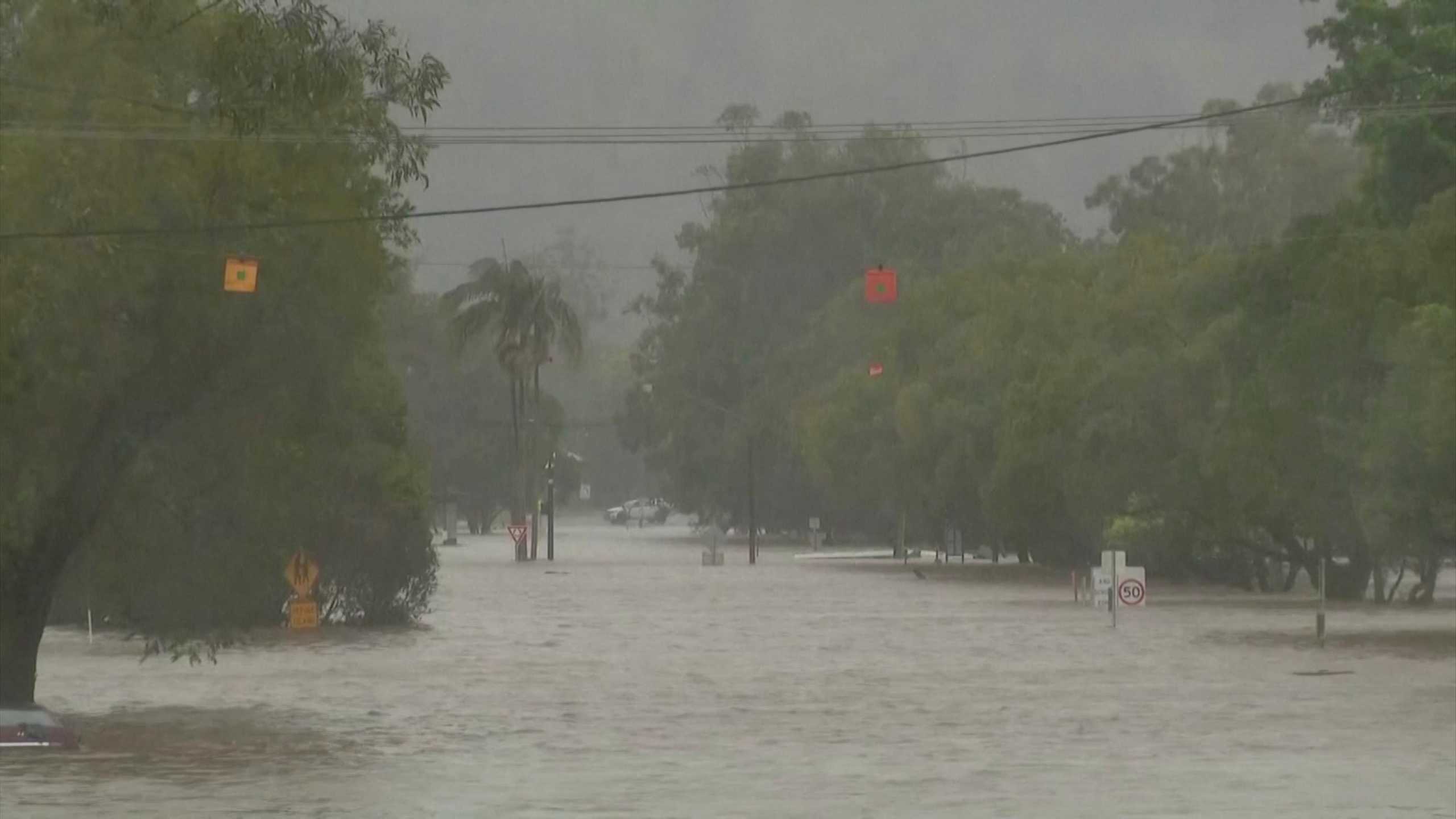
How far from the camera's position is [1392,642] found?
4512 cm

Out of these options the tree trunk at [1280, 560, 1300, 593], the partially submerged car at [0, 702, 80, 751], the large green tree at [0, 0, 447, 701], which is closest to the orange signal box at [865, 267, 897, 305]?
the tree trunk at [1280, 560, 1300, 593]

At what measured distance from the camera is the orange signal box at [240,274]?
2584 cm

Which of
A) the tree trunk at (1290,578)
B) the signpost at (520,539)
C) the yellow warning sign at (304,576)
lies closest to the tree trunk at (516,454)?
the signpost at (520,539)

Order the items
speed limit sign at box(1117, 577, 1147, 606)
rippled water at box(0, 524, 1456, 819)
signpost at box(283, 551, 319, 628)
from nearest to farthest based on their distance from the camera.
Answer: rippled water at box(0, 524, 1456, 819), signpost at box(283, 551, 319, 628), speed limit sign at box(1117, 577, 1147, 606)

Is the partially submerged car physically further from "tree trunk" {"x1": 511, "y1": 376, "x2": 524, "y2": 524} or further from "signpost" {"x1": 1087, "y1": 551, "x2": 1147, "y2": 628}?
"tree trunk" {"x1": 511, "y1": 376, "x2": 524, "y2": 524}

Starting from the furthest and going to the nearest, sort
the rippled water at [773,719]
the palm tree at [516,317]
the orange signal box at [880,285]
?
the palm tree at [516,317] → the orange signal box at [880,285] → the rippled water at [773,719]

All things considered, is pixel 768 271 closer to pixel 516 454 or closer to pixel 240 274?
pixel 516 454

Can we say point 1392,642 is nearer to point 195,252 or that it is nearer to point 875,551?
point 195,252

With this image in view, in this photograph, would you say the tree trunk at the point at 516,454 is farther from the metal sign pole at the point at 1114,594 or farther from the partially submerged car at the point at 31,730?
the partially submerged car at the point at 31,730

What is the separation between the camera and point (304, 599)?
1980 inches

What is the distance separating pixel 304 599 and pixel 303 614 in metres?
0.42

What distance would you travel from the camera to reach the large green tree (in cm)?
2516

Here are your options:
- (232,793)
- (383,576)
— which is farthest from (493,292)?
(232,793)

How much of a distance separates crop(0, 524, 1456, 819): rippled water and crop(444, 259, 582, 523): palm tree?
59630 millimetres
